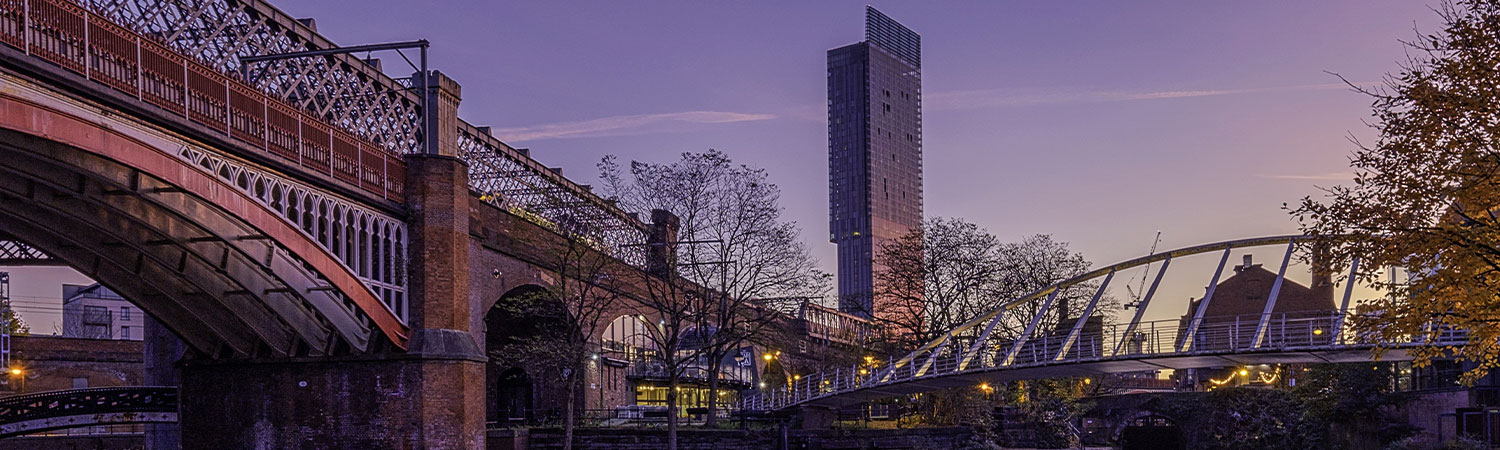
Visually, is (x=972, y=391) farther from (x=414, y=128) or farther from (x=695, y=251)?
(x=414, y=128)

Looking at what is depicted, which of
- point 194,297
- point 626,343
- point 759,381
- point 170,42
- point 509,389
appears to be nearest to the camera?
point 170,42

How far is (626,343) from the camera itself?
60.1 metres

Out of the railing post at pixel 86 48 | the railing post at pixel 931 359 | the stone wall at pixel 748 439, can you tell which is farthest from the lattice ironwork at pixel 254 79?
A: the railing post at pixel 931 359

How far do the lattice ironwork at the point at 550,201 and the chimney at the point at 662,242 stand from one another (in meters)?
0.50

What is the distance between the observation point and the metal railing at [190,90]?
2084 centimetres

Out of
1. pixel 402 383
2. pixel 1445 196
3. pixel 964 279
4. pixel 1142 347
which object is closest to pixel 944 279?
pixel 964 279

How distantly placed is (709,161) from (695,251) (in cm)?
357

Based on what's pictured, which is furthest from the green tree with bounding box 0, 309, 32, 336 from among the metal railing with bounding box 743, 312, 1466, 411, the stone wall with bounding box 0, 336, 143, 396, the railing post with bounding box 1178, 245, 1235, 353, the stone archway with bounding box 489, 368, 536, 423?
the railing post with bounding box 1178, 245, 1235, 353

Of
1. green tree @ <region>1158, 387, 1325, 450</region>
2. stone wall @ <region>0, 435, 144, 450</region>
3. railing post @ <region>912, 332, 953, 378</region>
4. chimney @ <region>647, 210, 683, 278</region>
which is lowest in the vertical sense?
stone wall @ <region>0, 435, 144, 450</region>

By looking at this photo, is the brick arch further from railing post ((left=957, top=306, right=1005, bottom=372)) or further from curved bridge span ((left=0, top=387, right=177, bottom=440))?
railing post ((left=957, top=306, right=1005, bottom=372))

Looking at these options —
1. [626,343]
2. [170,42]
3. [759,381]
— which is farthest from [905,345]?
[170,42]

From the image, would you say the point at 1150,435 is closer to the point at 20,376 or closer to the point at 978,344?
the point at 978,344

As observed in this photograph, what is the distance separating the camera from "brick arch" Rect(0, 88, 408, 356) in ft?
71.3

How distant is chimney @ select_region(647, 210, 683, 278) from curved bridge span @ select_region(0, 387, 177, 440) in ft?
A: 50.8
